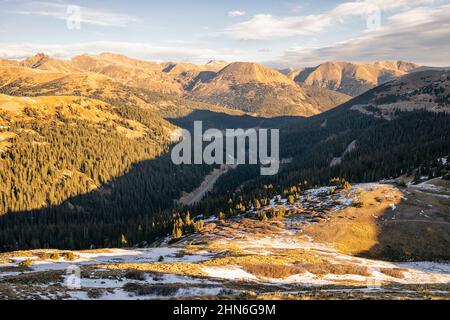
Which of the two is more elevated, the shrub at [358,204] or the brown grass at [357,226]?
the shrub at [358,204]

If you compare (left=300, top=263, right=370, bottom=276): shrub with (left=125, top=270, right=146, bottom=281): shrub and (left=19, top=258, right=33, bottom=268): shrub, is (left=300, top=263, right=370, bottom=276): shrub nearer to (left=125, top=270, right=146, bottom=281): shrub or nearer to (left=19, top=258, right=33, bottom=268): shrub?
(left=125, top=270, right=146, bottom=281): shrub

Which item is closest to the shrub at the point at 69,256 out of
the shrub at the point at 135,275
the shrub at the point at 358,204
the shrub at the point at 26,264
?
the shrub at the point at 26,264

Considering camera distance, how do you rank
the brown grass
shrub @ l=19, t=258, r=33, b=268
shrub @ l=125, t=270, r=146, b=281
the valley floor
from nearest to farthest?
the valley floor, shrub @ l=125, t=270, r=146, b=281, shrub @ l=19, t=258, r=33, b=268, the brown grass

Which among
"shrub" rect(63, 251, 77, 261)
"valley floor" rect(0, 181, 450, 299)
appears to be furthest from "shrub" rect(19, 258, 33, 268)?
"shrub" rect(63, 251, 77, 261)

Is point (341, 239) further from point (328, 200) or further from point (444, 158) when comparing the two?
point (444, 158)

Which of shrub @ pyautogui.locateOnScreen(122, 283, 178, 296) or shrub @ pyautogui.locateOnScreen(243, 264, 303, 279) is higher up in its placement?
shrub @ pyautogui.locateOnScreen(122, 283, 178, 296)

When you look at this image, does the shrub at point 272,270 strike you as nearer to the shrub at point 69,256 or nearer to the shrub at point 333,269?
the shrub at point 333,269

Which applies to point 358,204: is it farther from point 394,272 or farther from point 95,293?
point 95,293

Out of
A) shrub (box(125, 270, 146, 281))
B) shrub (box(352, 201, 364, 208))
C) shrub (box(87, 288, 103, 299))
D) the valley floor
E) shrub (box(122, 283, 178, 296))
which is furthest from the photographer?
shrub (box(352, 201, 364, 208))
